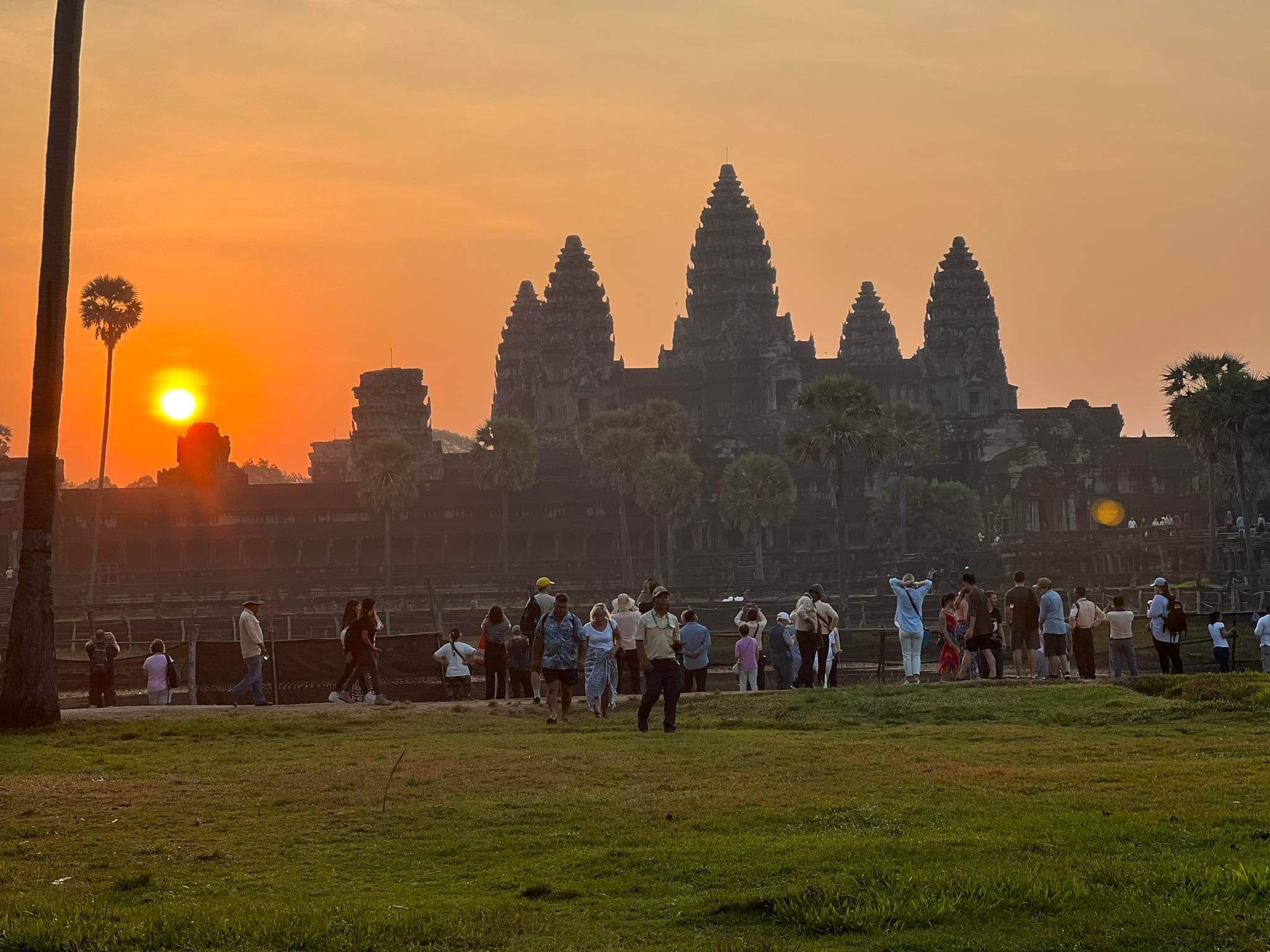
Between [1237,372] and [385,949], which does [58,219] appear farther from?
[1237,372]

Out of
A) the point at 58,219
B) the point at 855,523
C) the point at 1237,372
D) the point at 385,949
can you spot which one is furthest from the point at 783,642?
the point at 855,523

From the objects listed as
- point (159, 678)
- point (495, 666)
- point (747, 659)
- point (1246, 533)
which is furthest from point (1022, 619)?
point (1246, 533)

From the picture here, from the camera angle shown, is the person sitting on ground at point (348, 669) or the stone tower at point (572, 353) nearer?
the person sitting on ground at point (348, 669)

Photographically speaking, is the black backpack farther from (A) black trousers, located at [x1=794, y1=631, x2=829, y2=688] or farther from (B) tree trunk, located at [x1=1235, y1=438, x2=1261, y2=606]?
(B) tree trunk, located at [x1=1235, y1=438, x2=1261, y2=606]

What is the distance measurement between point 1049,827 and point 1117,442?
107 m

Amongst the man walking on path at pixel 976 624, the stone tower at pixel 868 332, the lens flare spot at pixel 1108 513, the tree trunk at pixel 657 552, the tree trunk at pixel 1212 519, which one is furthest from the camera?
the stone tower at pixel 868 332

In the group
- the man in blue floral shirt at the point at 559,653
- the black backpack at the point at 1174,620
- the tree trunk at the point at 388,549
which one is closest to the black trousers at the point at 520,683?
the man in blue floral shirt at the point at 559,653

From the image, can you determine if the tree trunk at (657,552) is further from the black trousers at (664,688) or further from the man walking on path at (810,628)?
the black trousers at (664,688)

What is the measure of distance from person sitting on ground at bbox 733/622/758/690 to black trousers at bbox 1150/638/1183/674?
619 centimetres

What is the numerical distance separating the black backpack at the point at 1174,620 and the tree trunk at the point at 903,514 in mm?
70614

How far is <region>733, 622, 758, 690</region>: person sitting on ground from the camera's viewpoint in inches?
1201

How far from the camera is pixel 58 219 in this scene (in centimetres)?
2455

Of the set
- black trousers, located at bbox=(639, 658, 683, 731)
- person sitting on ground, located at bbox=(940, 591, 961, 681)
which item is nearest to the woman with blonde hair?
black trousers, located at bbox=(639, 658, 683, 731)

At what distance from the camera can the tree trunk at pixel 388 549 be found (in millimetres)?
96312
